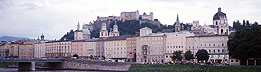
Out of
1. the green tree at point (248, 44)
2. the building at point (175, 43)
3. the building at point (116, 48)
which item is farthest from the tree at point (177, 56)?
the building at point (116, 48)

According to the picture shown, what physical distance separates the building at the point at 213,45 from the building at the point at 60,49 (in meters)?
50.8

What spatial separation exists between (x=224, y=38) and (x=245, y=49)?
71.5 ft

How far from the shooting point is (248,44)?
6625 cm

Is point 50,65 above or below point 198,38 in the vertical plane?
below

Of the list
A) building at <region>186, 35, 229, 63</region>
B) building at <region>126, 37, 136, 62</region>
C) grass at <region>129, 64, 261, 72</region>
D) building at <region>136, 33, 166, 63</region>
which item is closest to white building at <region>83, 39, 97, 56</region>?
building at <region>126, 37, 136, 62</region>

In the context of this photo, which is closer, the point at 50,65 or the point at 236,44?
the point at 236,44

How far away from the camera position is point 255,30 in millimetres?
67375

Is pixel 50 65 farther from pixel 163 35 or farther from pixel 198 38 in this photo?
pixel 198 38

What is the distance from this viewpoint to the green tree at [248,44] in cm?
6569

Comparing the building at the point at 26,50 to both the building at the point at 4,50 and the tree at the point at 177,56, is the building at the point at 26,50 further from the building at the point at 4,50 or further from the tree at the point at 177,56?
the tree at the point at 177,56

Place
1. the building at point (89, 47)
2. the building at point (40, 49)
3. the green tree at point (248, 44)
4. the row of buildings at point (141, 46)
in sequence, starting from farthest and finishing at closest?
the building at point (40, 49)
the building at point (89, 47)
the row of buildings at point (141, 46)
the green tree at point (248, 44)

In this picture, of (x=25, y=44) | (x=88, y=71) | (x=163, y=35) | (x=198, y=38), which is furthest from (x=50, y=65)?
(x=25, y=44)

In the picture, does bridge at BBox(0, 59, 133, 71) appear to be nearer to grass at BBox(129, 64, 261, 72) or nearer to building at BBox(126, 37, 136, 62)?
grass at BBox(129, 64, 261, 72)

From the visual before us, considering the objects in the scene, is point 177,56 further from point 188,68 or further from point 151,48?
point 188,68
